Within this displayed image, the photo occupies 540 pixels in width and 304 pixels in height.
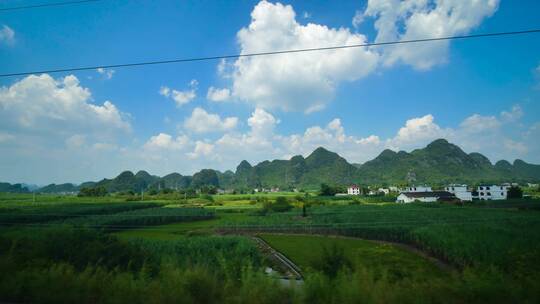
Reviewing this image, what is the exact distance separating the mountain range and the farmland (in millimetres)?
42807

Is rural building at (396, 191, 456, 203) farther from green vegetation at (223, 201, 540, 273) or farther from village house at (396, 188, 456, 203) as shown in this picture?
green vegetation at (223, 201, 540, 273)

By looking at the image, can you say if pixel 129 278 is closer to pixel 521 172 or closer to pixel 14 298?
pixel 14 298

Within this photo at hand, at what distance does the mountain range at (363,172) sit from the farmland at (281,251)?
140 ft

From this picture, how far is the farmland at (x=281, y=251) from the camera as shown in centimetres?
582

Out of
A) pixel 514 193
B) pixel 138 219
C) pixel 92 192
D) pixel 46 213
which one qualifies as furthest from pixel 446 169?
pixel 92 192

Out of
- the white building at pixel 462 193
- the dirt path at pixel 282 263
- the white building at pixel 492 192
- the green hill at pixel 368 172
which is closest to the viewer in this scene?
the dirt path at pixel 282 263

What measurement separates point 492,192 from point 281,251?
3169cm

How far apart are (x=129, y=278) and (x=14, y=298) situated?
237cm

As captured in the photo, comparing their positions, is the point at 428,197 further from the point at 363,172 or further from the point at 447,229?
the point at 363,172

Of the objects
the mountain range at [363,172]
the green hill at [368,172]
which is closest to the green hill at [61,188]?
the mountain range at [363,172]

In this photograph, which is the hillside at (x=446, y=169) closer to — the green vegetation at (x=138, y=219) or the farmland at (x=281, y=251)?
the farmland at (x=281, y=251)

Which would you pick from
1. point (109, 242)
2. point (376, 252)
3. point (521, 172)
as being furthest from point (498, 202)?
point (521, 172)

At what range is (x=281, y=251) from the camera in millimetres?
23219

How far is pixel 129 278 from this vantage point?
6.74 m
